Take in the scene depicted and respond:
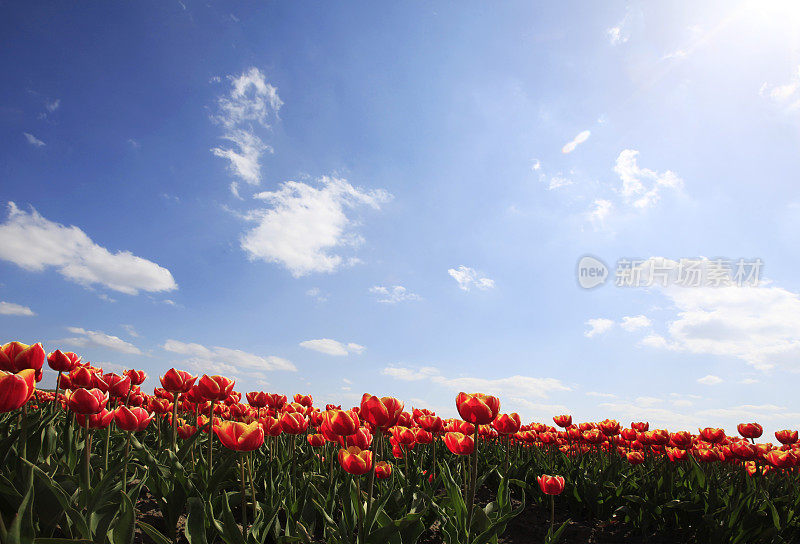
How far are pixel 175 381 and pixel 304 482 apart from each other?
5.67 ft

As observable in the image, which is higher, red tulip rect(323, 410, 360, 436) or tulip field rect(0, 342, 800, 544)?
red tulip rect(323, 410, 360, 436)

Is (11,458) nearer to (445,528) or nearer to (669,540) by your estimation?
(445,528)

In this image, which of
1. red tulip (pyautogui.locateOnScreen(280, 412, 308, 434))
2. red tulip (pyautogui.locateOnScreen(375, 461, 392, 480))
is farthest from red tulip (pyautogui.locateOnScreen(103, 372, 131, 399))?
red tulip (pyautogui.locateOnScreen(375, 461, 392, 480))

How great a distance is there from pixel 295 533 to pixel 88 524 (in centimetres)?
162

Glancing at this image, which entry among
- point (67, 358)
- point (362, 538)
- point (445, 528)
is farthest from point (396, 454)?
point (67, 358)

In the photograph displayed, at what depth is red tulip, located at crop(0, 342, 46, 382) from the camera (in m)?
3.38

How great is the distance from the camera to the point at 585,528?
6.12 m

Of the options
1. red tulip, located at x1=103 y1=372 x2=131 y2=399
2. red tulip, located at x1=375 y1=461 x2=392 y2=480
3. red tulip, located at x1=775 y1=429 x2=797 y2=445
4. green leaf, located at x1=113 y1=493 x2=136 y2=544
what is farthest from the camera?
red tulip, located at x1=775 y1=429 x2=797 y2=445

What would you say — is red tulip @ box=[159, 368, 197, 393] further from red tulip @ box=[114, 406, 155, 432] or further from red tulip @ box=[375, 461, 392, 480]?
red tulip @ box=[375, 461, 392, 480]

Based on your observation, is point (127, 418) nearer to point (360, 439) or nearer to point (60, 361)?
point (60, 361)

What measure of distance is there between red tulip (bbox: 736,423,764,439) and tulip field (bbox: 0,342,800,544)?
0.07 feet

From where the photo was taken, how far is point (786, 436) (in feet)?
24.6

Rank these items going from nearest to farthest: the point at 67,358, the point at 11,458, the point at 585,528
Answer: the point at 11,458 → the point at 67,358 → the point at 585,528

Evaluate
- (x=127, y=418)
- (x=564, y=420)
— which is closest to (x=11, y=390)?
(x=127, y=418)
